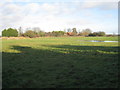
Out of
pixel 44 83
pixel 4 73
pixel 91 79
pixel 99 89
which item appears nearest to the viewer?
pixel 99 89

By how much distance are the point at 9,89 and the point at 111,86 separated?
2844 mm

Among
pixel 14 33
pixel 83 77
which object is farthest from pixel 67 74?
pixel 14 33

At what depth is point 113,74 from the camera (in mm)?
5512

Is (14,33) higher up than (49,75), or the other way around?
(14,33)

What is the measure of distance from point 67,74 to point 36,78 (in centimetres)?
115

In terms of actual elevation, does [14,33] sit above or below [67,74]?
above

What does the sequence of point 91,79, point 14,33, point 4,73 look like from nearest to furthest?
1. point 91,79
2. point 4,73
3. point 14,33

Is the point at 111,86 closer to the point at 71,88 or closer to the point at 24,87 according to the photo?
the point at 71,88

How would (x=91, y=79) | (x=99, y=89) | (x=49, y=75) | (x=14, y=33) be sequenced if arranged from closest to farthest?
(x=99, y=89), (x=91, y=79), (x=49, y=75), (x=14, y=33)

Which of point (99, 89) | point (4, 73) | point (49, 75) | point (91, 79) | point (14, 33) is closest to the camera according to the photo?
point (99, 89)

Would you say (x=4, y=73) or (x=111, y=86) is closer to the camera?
(x=111, y=86)

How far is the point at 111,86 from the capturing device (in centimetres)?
429

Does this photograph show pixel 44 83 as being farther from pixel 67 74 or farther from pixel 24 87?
pixel 67 74

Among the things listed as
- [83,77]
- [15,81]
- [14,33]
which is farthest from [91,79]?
[14,33]
